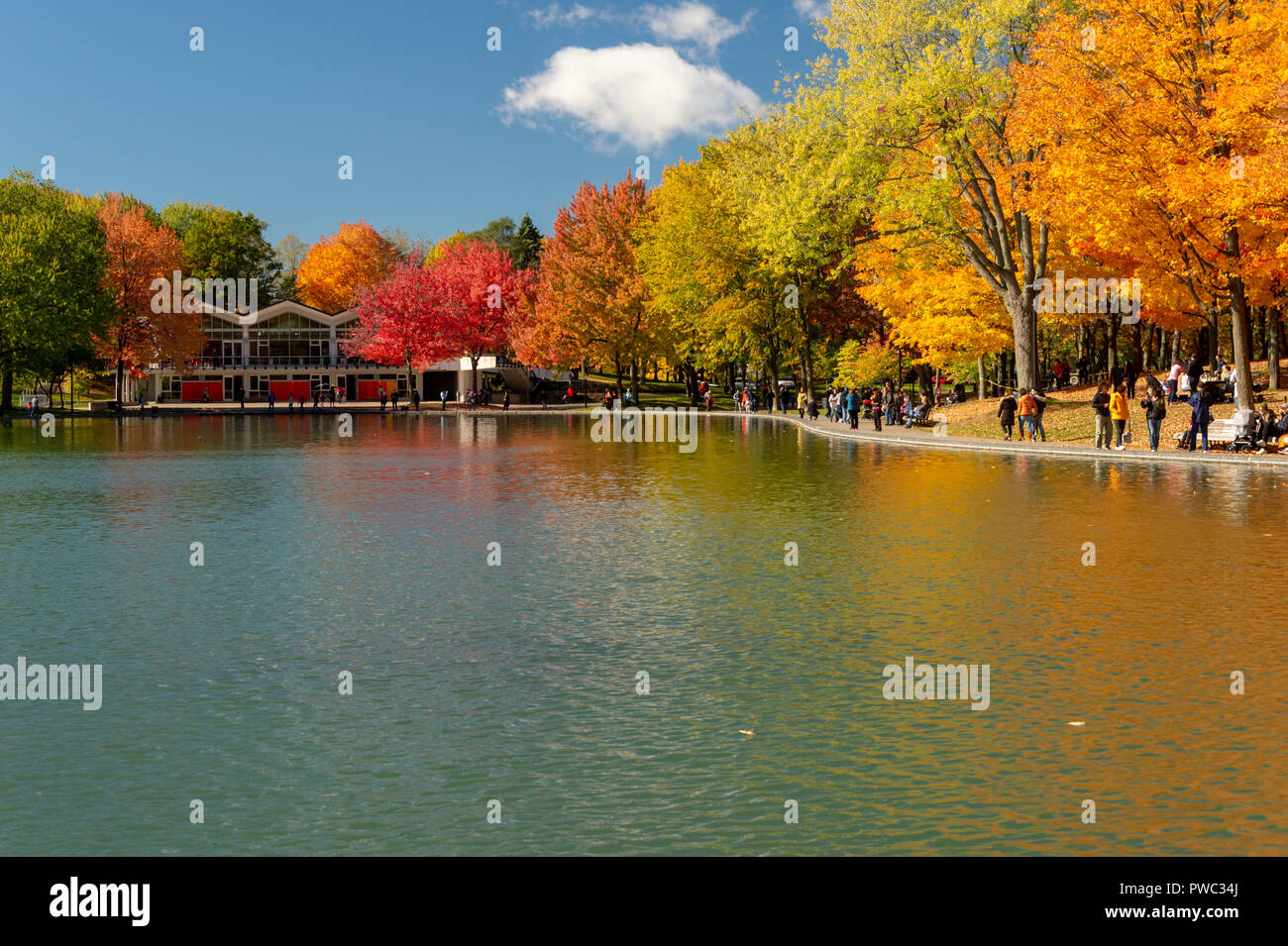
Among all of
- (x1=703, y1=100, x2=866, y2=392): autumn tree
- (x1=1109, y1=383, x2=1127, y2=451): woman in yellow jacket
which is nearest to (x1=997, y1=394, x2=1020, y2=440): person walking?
(x1=1109, y1=383, x2=1127, y2=451): woman in yellow jacket

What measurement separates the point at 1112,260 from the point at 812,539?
3566 cm

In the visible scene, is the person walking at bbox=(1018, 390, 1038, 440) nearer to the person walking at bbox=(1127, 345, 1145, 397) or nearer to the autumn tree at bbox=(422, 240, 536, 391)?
the person walking at bbox=(1127, 345, 1145, 397)

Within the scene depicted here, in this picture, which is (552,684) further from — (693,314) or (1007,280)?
(693,314)

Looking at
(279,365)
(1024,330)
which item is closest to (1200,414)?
(1024,330)

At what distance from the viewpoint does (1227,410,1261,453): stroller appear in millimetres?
31312

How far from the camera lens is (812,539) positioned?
53.3 feet

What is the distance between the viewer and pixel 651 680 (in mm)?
8727

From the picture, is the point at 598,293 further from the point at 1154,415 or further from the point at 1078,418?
the point at 1154,415

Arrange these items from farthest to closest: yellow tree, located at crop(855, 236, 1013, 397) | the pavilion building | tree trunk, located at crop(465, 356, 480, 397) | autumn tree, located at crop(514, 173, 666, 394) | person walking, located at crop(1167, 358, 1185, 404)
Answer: the pavilion building < tree trunk, located at crop(465, 356, 480, 397) < autumn tree, located at crop(514, 173, 666, 394) < yellow tree, located at crop(855, 236, 1013, 397) < person walking, located at crop(1167, 358, 1185, 404)

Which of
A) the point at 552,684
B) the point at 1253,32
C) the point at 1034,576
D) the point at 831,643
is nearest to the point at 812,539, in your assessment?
the point at 1034,576

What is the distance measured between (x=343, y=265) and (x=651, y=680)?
5184 inches

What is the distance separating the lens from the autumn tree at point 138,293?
8506 cm

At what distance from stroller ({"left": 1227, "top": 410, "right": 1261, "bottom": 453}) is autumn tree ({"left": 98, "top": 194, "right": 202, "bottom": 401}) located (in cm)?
7133

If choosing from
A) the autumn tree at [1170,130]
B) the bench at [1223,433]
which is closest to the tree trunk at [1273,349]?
the autumn tree at [1170,130]
